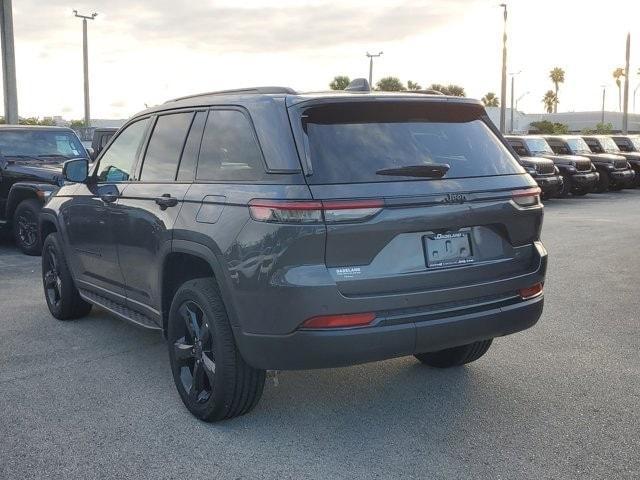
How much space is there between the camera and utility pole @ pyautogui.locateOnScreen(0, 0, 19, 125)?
68.1ft

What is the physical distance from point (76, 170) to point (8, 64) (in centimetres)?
1788

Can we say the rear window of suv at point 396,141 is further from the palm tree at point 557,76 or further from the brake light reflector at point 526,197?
the palm tree at point 557,76

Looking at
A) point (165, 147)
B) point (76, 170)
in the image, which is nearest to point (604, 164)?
point (76, 170)

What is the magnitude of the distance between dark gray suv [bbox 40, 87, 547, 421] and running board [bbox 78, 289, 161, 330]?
175 mm

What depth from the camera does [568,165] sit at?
66.6 feet

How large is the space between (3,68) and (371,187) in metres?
20.6

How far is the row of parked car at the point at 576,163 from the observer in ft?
60.9

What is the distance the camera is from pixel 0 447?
148 inches

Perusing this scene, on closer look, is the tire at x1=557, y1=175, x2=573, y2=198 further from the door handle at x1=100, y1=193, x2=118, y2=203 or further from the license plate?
the license plate

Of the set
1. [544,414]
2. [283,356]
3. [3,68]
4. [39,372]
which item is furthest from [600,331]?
[3,68]

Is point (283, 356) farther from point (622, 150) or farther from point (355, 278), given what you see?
point (622, 150)

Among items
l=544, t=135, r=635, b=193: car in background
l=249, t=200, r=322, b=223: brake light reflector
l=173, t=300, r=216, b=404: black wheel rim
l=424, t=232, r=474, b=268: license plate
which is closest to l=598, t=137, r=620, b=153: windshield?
l=544, t=135, r=635, b=193: car in background

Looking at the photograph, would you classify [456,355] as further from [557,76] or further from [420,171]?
[557,76]

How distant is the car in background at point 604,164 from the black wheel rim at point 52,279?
18299 millimetres
